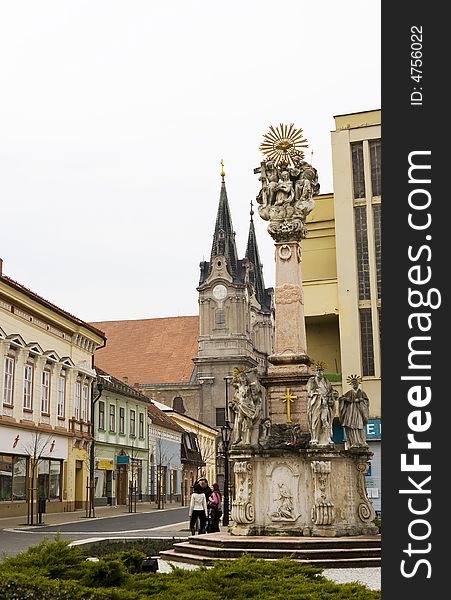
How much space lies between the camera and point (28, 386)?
36.1 metres

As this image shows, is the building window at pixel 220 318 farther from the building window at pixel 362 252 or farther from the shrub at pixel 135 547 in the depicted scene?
the shrub at pixel 135 547

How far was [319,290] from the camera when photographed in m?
34.5

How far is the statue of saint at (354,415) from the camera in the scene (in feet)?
51.7

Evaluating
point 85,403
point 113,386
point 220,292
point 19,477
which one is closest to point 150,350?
point 220,292

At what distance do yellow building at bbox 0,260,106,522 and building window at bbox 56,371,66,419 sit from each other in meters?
0.05

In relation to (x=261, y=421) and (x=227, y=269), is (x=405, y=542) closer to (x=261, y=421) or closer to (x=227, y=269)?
(x=261, y=421)

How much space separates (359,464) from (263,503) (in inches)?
76.7

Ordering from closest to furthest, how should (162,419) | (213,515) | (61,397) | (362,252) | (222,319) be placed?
(213,515) < (362,252) < (61,397) < (162,419) < (222,319)

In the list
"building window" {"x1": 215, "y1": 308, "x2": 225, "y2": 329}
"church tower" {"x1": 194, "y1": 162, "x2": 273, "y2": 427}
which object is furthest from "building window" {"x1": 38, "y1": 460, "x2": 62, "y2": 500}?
"building window" {"x1": 215, "y1": 308, "x2": 225, "y2": 329}

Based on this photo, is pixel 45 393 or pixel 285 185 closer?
pixel 285 185

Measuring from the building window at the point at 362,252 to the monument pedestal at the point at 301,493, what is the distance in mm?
18291

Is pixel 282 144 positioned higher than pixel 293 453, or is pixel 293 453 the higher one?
pixel 282 144

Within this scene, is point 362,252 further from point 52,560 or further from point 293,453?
point 52,560

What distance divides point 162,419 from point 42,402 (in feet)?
80.1
